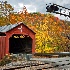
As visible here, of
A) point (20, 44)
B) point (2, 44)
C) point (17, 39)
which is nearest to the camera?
point (2, 44)

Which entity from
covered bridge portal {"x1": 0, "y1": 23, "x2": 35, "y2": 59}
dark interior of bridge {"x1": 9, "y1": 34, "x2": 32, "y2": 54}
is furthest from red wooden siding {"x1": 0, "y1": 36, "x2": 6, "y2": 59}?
dark interior of bridge {"x1": 9, "y1": 34, "x2": 32, "y2": 54}

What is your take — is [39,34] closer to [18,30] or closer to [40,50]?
[40,50]

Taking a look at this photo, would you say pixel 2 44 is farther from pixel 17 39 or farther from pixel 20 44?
pixel 17 39

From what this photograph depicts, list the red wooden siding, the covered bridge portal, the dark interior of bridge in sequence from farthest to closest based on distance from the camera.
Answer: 1. the dark interior of bridge
2. the covered bridge portal
3. the red wooden siding

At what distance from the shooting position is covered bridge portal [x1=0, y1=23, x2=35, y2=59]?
25.1 meters

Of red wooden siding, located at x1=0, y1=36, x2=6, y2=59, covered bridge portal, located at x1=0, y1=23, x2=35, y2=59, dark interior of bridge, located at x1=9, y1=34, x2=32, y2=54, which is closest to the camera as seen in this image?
red wooden siding, located at x1=0, y1=36, x2=6, y2=59

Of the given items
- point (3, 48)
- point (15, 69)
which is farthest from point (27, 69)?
point (3, 48)

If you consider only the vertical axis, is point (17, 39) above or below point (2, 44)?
above

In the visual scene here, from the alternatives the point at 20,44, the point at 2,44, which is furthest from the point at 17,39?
the point at 2,44

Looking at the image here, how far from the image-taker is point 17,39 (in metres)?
31.8

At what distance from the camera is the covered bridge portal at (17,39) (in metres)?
25.1

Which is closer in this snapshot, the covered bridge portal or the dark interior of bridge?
the covered bridge portal

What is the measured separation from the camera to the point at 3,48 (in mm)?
24891

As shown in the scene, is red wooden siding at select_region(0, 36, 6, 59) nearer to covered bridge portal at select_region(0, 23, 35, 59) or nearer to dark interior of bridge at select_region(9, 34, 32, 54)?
covered bridge portal at select_region(0, 23, 35, 59)
